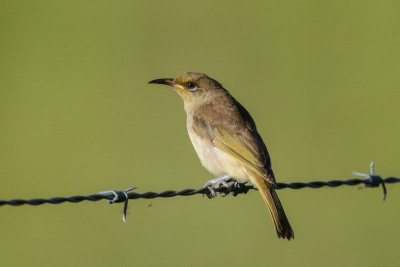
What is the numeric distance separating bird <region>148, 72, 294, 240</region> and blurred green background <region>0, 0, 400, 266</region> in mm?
2587

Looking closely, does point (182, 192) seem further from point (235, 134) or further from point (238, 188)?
point (235, 134)

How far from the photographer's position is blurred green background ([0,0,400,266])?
Result: 1059cm

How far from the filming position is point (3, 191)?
38.7ft

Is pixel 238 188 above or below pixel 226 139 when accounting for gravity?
below

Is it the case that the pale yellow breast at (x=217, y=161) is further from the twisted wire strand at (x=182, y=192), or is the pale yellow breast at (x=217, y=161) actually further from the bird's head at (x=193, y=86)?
the bird's head at (x=193, y=86)

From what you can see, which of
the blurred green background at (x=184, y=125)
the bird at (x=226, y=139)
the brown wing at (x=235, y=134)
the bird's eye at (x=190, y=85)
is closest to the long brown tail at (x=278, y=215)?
the bird at (x=226, y=139)

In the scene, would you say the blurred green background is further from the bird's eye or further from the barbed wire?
the barbed wire

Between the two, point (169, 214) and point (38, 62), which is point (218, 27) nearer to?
point (38, 62)

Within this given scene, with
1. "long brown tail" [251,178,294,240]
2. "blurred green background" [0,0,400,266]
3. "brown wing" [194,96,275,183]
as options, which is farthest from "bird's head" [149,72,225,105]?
"blurred green background" [0,0,400,266]

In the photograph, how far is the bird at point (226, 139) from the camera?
6418 mm

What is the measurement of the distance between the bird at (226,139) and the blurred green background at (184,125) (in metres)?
2.59

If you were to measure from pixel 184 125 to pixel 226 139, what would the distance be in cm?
643

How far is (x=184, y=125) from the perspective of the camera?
13508 millimetres

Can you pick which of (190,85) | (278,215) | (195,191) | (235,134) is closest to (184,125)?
(190,85)
